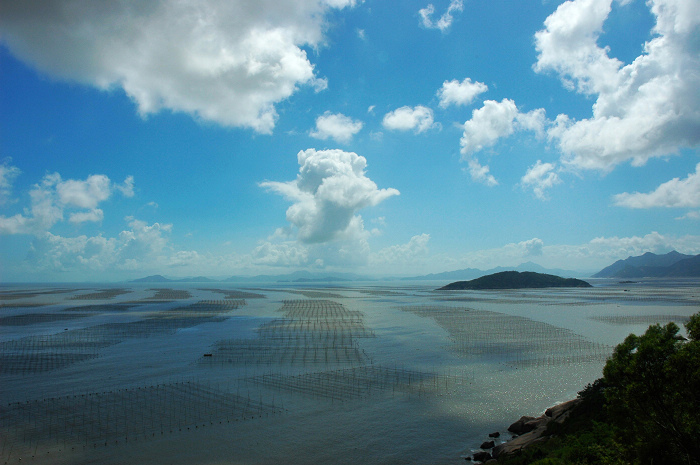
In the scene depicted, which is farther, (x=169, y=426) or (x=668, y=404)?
(x=169, y=426)

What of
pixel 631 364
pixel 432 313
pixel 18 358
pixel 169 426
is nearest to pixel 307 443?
pixel 169 426

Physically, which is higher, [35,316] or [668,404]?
[668,404]

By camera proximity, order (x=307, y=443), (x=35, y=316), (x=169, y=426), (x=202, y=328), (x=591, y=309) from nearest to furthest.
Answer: (x=307, y=443), (x=169, y=426), (x=202, y=328), (x=35, y=316), (x=591, y=309)

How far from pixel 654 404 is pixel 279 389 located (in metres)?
28.7

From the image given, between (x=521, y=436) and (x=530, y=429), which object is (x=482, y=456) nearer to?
(x=521, y=436)

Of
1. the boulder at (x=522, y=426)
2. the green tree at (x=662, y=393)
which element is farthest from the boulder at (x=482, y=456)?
the green tree at (x=662, y=393)

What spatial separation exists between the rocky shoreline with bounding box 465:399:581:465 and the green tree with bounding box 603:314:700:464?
293 inches

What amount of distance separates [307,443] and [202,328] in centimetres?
5340

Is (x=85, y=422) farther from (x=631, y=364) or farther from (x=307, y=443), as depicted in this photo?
(x=631, y=364)

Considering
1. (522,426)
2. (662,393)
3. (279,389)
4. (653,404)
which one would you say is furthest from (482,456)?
(279,389)

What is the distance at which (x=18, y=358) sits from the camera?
4719 centimetres

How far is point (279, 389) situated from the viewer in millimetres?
34844

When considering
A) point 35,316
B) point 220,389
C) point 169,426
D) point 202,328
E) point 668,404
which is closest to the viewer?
point 668,404

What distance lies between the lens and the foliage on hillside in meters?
14.5
